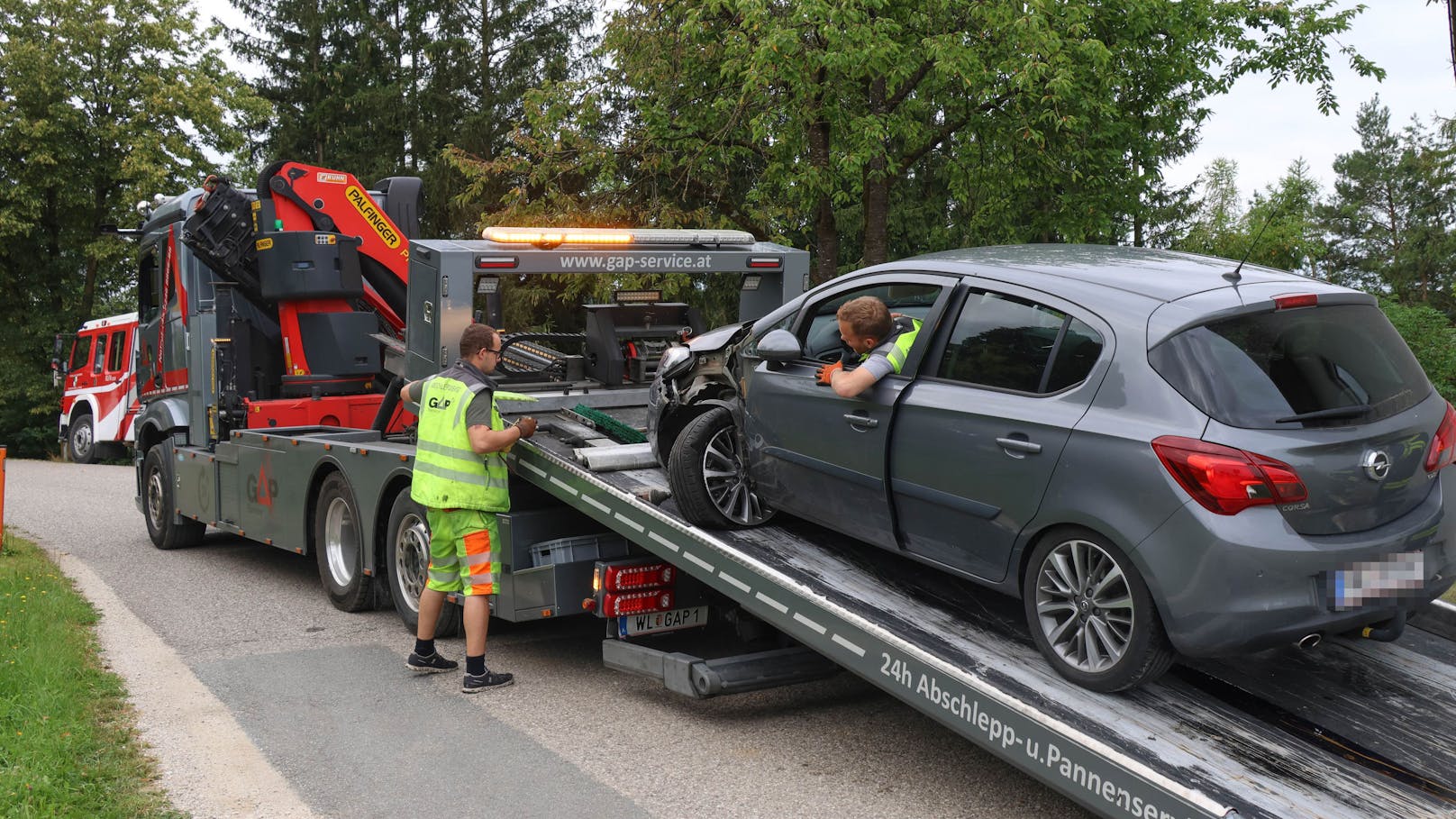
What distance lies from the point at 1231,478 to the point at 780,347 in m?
2.13

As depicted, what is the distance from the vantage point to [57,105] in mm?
29484

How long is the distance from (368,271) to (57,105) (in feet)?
77.9

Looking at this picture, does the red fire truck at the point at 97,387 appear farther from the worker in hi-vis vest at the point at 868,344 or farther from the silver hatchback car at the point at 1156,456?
the silver hatchback car at the point at 1156,456

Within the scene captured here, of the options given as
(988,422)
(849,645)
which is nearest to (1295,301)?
(988,422)

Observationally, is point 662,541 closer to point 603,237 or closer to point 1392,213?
point 603,237

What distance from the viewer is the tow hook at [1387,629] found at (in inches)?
162

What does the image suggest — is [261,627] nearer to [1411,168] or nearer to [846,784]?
[846,784]

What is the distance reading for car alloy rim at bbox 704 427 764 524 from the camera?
5926 millimetres

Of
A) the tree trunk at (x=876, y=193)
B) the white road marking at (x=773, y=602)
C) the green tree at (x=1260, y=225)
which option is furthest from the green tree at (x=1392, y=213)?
the white road marking at (x=773, y=602)

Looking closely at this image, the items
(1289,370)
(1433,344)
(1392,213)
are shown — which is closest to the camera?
(1289,370)

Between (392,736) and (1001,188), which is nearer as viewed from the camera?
(392,736)

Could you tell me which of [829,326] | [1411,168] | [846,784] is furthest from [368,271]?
[1411,168]

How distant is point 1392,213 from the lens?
52438 mm

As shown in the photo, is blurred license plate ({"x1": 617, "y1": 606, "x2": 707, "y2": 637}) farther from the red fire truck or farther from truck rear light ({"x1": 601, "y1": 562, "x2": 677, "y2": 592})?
the red fire truck
